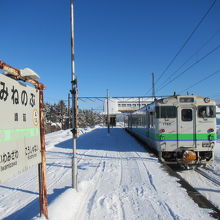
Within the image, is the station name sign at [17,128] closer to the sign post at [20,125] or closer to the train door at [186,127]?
the sign post at [20,125]

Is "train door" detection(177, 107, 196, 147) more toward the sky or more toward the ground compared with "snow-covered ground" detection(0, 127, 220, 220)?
more toward the sky

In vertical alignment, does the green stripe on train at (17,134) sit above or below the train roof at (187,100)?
below

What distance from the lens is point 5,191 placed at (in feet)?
18.0

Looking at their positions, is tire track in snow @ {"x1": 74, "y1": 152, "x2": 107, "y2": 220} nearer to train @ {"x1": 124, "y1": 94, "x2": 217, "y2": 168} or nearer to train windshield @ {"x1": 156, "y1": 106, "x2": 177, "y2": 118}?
train @ {"x1": 124, "y1": 94, "x2": 217, "y2": 168}

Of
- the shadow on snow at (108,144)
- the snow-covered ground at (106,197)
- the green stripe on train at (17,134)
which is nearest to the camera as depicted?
the green stripe on train at (17,134)

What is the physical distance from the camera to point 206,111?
916cm

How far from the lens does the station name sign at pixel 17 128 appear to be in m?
2.43

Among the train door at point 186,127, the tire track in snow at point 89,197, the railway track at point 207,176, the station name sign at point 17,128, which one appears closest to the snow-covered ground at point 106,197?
the tire track in snow at point 89,197

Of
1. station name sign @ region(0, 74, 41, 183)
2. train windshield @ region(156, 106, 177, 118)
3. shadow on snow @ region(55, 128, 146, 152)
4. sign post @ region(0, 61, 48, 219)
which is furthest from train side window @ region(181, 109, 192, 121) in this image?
station name sign @ region(0, 74, 41, 183)

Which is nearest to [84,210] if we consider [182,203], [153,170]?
[182,203]

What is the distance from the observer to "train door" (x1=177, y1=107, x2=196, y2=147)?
905 centimetres

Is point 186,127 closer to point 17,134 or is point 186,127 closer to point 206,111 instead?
point 206,111

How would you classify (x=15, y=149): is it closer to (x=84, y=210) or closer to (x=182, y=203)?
(x=84, y=210)

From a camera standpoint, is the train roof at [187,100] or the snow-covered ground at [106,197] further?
the train roof at [187,100]
